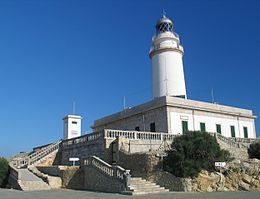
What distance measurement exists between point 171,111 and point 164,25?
43.9 ft

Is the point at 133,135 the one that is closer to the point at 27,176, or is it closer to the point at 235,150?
the point at 27,176

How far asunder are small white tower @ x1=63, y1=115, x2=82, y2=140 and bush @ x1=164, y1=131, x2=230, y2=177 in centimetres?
1811

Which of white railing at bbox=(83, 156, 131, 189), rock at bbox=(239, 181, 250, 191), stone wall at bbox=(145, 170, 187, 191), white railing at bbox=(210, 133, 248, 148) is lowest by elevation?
rock at bbox=(239, 181, 250, 191)

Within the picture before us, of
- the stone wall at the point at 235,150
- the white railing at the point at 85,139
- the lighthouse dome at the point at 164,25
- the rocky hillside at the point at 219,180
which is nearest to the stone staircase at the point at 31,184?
the white railing at the point at 85,139

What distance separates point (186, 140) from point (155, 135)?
5.56 meters

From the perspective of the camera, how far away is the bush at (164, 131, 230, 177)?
17781 millimetres

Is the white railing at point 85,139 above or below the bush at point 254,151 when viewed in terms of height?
above

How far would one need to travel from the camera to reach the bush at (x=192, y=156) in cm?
1778

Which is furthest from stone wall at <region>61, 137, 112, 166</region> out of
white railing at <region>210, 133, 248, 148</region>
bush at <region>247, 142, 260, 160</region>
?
bush at <region>247, 142, 260, 160</region>

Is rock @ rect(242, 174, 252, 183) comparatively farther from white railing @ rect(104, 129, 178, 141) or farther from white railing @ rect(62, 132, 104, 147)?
white railing @ rect(62, 132, 104, 147)

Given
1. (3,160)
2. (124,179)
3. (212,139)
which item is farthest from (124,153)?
(3,160)

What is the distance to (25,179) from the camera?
68.4 ft

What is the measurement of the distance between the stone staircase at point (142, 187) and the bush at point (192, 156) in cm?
132

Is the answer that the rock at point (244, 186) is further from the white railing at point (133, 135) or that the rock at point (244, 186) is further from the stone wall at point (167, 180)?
the white railing at point (133, 135)
